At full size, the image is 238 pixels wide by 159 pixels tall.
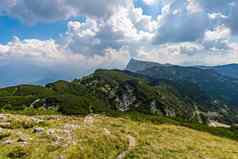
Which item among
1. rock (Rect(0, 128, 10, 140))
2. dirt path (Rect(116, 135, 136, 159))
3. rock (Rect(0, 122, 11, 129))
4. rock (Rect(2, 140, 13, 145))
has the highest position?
rock (Rect(2, 140, 13, 145))

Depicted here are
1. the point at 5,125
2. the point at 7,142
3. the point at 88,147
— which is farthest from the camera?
the point at 5,125

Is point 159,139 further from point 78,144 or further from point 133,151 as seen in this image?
point 78,144

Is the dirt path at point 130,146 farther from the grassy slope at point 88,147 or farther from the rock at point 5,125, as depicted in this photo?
the rock at point 5,125

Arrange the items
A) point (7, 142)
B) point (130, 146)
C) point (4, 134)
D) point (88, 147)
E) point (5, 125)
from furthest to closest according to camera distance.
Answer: point (5, 125), point (130, 146), point (4, 134), point (88, 147), point (7, 142)

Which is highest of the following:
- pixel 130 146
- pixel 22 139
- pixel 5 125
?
pixel 22 139

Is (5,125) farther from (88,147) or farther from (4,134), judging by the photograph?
(88,147)

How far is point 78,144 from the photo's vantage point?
49000 mm

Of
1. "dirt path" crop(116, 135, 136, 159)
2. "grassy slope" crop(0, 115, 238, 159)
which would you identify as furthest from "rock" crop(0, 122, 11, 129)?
"dirt path" crop(116, 135, 136, 159)

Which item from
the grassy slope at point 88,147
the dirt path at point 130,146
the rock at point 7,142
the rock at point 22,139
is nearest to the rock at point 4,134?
the grassy slope at point 88,147

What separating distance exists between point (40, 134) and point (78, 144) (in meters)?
9.47

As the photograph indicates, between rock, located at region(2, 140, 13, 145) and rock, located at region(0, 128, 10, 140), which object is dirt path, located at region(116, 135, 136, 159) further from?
rock, located at region(0, 128, 10, 140)

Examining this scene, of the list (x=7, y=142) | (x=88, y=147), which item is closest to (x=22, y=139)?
(x=7, y=142)

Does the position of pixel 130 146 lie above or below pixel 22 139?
below

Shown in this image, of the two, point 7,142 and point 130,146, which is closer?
point 7,142
